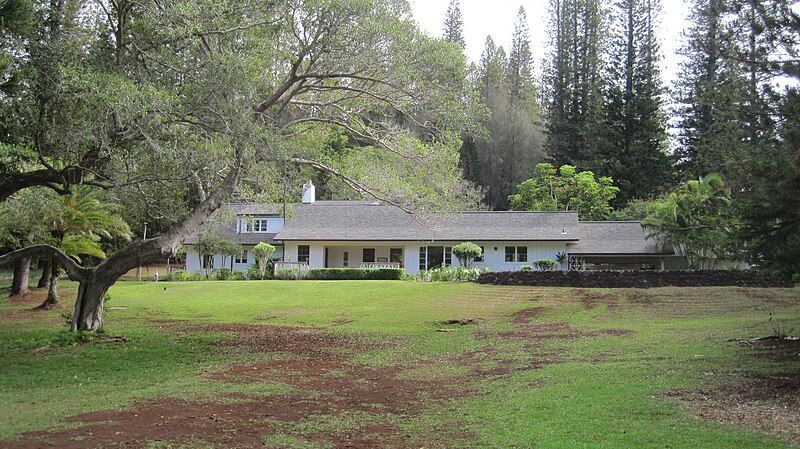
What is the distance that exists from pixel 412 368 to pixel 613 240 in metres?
29.4

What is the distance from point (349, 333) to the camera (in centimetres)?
1908

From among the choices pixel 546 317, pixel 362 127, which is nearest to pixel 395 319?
pixel 546 317

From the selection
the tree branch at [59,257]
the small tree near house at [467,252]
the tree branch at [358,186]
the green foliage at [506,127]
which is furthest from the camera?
the green foliage at [506,127]

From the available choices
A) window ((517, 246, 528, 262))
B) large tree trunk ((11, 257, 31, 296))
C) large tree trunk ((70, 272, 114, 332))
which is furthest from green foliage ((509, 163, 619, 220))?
large tree trunk ((70, 272, 114, 332))

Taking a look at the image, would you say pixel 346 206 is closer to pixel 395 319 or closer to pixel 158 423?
pixel 395 319

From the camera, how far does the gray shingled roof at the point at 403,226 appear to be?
40750mm

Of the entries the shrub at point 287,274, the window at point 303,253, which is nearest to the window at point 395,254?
the window at point 303,253

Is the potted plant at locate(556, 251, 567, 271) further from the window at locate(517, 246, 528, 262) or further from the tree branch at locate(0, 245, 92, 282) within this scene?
the tree branch at locate(0, 245, 92, 282)

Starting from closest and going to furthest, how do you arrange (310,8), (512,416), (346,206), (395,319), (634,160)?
(512,416), (310,8), (395,319), (346,206), (634,160)

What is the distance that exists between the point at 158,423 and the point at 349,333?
10.5m

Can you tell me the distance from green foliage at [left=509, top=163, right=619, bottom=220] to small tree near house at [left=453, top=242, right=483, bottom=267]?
13.6 m

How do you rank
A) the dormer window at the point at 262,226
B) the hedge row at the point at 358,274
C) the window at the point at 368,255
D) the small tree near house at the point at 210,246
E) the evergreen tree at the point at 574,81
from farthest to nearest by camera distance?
the evergreen tree at the point at 574,81
the dormer window at the point at 262,226
the window at the point at 368,255
the small tree near house at the point at 210,246
the hedge row at the point at 358,274

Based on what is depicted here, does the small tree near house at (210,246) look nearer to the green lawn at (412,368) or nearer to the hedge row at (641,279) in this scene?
the green lawn at (412,368)

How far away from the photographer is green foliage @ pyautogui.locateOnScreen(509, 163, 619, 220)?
5125 cm
